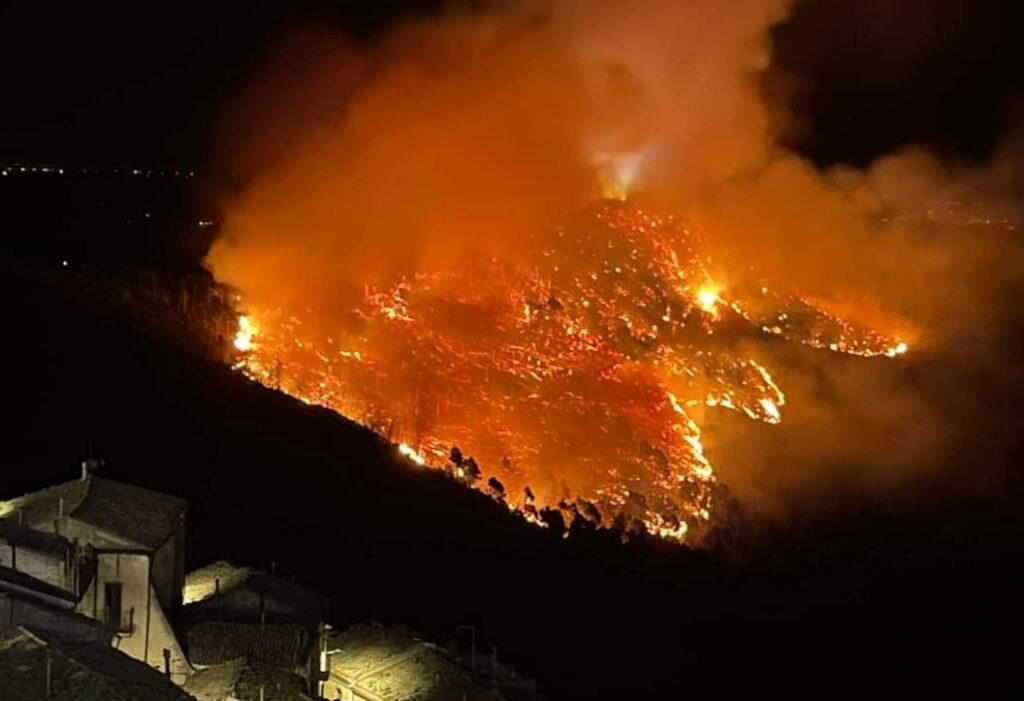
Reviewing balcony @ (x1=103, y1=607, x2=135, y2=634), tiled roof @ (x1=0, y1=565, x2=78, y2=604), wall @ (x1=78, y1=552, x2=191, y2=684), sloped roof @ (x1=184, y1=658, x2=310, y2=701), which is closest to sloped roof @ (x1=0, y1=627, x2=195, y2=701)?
tiled roof @ (x1=0, y1=565, x2=78, y2=604)

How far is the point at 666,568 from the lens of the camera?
3203 centimetres

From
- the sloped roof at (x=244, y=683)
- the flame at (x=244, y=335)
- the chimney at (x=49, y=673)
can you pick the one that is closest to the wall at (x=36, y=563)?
the sloped roof at (x=244, y=683)

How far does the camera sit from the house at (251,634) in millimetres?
16906

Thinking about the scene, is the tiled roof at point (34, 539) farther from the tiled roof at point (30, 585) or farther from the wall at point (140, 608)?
the wall at point (140, 608)

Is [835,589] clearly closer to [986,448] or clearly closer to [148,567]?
[986,448]

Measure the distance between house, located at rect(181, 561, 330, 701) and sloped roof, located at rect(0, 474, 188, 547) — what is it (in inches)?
58.9

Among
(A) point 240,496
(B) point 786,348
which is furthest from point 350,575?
(B) point 786,348

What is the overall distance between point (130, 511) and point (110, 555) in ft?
3.43

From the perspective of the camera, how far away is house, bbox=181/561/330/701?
1691 cm

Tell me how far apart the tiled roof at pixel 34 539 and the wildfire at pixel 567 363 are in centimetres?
1562

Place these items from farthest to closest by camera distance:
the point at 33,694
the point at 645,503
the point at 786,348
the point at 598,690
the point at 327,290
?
the point at 786,348
the point at 327,290
the point at 645,503
the point at 598,690
the point at 33,694

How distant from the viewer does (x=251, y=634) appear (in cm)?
1872

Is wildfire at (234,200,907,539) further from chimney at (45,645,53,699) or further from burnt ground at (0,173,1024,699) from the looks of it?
chimney at (45,645,53,699)

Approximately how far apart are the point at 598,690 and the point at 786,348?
1990cm
